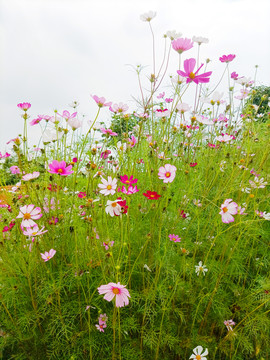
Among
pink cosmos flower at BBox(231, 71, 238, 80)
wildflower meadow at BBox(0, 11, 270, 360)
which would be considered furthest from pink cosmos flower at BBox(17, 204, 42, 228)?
pink cosmos flower at BBox(231, 71, 238, 80)

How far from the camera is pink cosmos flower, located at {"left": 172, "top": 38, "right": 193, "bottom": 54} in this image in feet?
4.11

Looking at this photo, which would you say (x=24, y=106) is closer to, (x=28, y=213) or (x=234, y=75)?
(x=28, y=213)

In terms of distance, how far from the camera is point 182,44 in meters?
1.26

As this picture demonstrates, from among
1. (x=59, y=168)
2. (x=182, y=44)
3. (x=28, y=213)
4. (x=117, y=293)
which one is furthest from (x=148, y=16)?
(x=117, y=293)

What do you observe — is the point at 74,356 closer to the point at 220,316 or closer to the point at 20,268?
the point at 20,268

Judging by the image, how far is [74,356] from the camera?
1.09 meters

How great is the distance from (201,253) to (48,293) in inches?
32.6

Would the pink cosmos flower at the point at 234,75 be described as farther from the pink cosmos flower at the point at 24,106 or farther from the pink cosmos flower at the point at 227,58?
the pink cosmos flower at the point at 24,106

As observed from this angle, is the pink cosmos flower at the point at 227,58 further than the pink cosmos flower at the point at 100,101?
Yes

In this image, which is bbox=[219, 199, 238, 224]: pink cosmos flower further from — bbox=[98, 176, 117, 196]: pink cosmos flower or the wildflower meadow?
bbox=[98, 176, 117, 196]: pink cosmos flower

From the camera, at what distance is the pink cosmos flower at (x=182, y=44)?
125cm

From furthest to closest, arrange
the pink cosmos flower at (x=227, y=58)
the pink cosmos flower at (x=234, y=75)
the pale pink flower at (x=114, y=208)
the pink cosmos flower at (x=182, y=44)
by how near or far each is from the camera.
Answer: the pink cosmos flower at (x=234, y=75), the pink cosmos flower at (x=227, y=58), the pink cosmos flower at (x=182, y=44), the pale pink flower at (x=114, y=208)

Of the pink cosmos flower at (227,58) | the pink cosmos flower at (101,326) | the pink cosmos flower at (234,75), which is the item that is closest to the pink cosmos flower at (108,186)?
the pink cosmos flower at (101,326)

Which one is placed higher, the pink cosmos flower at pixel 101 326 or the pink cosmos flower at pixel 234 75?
the pink cosmos flower at pixel 234 75
